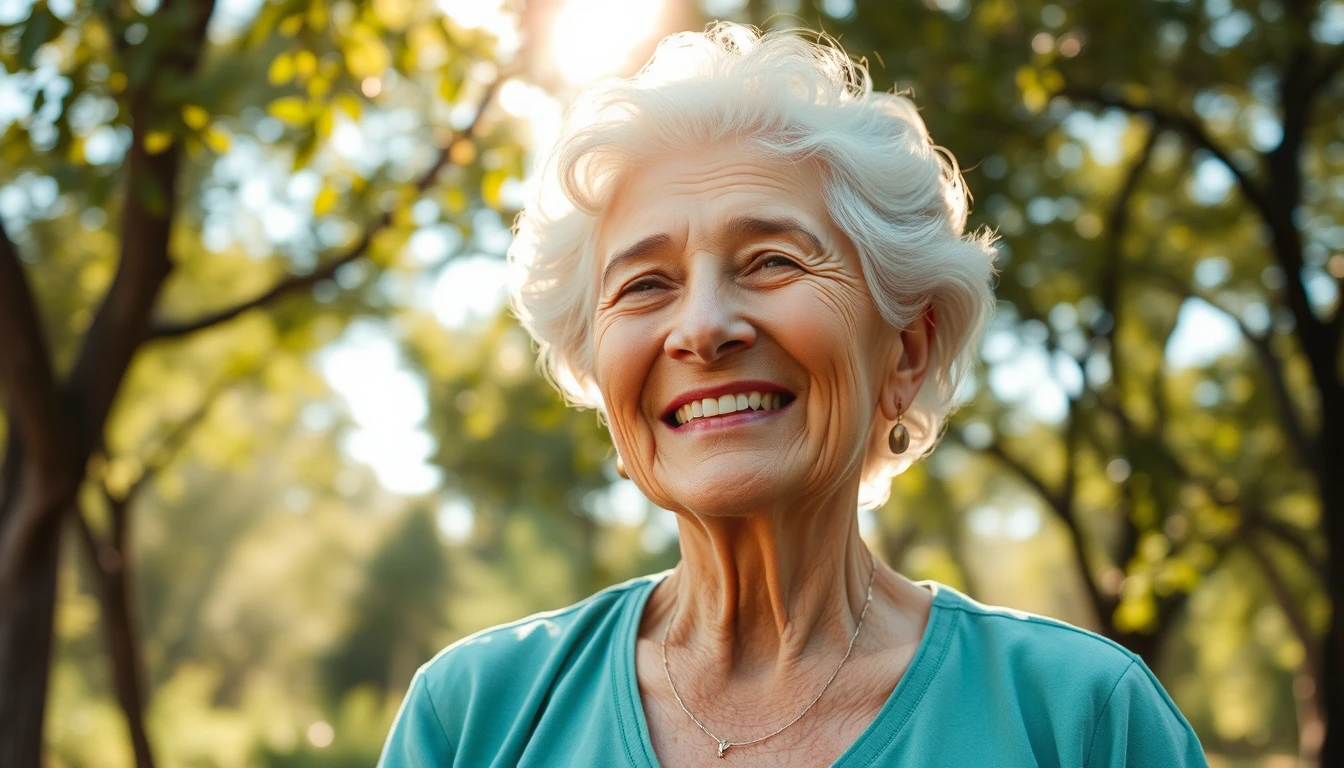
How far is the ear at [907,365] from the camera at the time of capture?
2.25m

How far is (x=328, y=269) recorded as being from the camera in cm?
532

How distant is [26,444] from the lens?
4.99 metres

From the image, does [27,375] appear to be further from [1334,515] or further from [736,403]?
[1334,515]

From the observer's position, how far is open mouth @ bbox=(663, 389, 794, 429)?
2.03 metres

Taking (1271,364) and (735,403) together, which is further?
(1271,364)

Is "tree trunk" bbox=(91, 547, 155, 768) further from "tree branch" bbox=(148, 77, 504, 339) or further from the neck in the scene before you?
the neck

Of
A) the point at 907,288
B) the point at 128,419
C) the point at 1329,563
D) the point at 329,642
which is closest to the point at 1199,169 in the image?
the point at 1329,563

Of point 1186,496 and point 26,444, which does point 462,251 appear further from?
point 1186,496

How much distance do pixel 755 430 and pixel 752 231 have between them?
35 centimetres

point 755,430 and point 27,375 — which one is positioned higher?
point 755,430

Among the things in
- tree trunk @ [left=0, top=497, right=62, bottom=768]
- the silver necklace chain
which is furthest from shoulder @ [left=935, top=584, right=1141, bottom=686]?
tree trunk @ [left=0, top=497, right=62, bottom=768]

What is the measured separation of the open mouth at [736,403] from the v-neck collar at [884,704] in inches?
20.5

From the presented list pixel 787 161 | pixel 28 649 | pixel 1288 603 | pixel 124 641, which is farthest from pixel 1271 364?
pixel 124 641

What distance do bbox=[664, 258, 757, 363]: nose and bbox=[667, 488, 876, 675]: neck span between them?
32 centimetres
